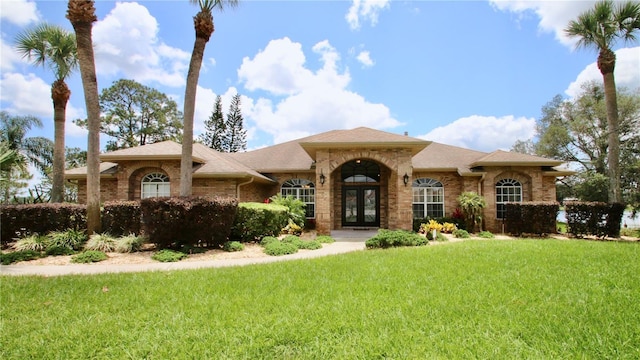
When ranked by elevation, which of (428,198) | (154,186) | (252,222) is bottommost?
(252,222)

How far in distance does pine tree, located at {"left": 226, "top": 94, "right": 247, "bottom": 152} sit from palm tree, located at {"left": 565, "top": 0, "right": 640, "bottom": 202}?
1365 inches

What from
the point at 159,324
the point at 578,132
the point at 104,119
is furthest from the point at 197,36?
the point at 578,132

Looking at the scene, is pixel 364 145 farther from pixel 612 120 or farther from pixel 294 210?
pixel 612 120

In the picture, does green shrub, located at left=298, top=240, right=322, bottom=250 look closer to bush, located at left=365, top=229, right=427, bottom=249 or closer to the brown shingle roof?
bush, located at left=365, top=229, right=427, bottom=249

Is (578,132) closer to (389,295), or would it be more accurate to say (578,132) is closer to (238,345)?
(389,295)

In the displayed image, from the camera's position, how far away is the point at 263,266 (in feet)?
21.9

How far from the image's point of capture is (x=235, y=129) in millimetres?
40469

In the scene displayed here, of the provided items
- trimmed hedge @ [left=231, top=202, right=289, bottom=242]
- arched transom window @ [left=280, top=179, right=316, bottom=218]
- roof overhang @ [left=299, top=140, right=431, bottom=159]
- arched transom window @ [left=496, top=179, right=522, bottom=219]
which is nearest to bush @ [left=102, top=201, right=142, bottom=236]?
trimmed hedge @ [left=231, top=202, right=289, bottom=242]

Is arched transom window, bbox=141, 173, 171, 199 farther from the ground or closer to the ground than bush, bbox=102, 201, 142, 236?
farther from the ground

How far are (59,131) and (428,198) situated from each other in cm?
1844

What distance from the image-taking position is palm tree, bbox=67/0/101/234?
32.9ft

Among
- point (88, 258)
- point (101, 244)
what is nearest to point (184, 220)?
point (88, 258)

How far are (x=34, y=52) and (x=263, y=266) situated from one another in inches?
617

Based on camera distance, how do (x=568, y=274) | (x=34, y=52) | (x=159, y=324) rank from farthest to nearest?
(x=34, y=52), (x=568, y=274), (x=159, y=324)
